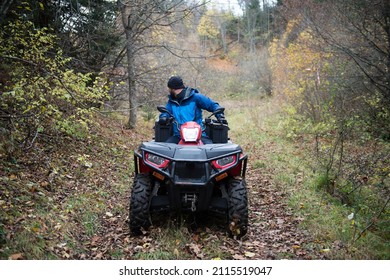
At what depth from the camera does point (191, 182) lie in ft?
13.5

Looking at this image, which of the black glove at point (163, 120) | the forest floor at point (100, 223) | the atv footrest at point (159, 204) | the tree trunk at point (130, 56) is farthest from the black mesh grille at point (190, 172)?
the tree trunk at point (130, 56)

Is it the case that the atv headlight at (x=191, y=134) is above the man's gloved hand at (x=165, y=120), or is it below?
below

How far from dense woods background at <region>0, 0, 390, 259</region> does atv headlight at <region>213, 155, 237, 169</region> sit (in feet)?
5.09

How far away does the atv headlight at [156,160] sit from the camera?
4234 millimetres

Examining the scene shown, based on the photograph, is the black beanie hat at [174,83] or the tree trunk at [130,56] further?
the tree trunk at [130,56]

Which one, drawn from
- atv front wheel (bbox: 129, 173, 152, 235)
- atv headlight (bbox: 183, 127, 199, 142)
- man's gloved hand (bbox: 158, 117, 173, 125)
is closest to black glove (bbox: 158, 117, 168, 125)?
man's gloved hand (bbox: 158, 117, 173, 125)

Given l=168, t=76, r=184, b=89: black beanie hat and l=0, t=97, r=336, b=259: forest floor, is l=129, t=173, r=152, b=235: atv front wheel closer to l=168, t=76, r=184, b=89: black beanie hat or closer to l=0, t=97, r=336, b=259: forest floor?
l=0, t=97, r=336, b=259: forest floor

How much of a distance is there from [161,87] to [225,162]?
8.79 meters

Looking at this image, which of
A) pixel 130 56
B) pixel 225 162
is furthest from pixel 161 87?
pixel 225 162

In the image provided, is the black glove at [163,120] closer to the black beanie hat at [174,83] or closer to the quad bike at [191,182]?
the black beanie hat at [174,83]

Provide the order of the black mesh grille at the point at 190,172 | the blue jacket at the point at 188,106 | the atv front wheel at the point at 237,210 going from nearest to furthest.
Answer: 1. the black mesh grille at the point at 190,172
2. the atv front wheel at the point at 237,210
3. the blue jacket at the point at 188,106

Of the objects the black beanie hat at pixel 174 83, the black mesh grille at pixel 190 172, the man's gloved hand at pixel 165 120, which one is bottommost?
the black mesh grille at pixel 190 172

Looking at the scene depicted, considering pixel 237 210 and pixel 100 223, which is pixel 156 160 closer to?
pixel 237 210
